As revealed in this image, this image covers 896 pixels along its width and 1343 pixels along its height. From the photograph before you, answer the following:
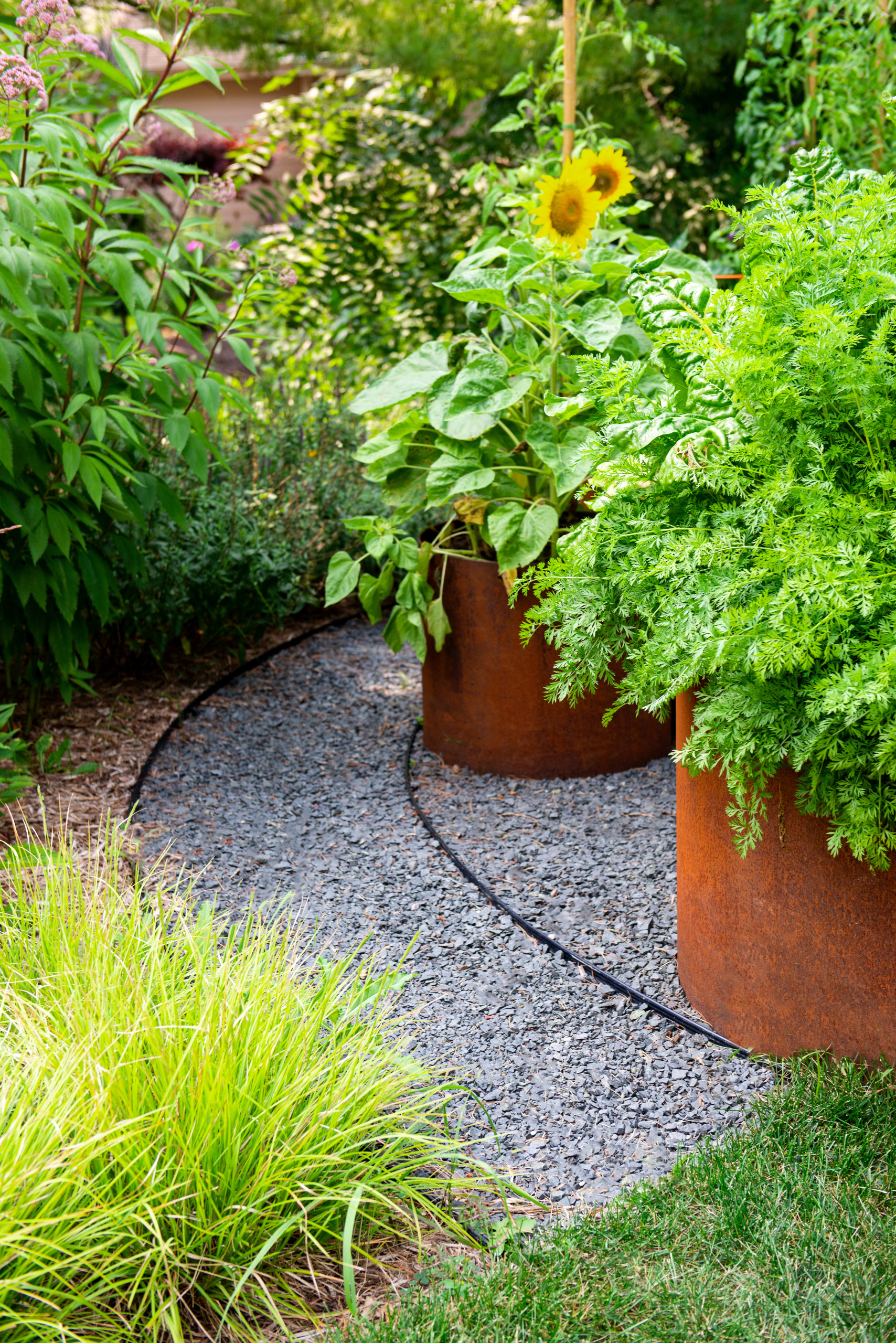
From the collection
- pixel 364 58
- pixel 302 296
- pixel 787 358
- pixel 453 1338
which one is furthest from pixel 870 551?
pixel 364 58

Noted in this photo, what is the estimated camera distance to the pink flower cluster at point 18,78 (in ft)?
6.94

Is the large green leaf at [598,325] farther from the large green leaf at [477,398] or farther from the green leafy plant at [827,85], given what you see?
the green leafy plant at [827,85]

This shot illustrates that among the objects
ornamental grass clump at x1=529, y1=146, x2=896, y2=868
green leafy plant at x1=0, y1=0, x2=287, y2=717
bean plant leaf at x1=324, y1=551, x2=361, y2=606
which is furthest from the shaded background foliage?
ornamental grass clump at x1=529, y1=146, x2=896, y2=868

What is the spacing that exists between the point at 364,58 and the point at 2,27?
357 centimetres

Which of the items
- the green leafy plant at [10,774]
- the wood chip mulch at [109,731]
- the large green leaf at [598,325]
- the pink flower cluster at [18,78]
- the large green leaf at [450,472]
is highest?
the pink flower cluster at [18,78]

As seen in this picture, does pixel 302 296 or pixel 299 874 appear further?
pixel 302 296

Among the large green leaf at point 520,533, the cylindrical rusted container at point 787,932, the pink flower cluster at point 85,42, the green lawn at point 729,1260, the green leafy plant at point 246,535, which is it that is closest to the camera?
the green lawn at point 729,1260

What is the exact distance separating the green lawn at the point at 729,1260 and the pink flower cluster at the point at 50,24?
2.34 metres

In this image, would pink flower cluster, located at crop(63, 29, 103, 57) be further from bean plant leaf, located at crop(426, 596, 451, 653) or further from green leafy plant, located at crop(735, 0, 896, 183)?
green leafy plant, located at crop(735, 0, 896, 183)

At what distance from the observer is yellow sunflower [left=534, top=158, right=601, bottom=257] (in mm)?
2799

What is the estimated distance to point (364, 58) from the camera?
5.56 metres

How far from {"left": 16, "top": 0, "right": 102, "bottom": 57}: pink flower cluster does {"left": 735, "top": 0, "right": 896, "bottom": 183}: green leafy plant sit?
239 cm

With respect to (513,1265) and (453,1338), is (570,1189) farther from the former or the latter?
(453,1338)

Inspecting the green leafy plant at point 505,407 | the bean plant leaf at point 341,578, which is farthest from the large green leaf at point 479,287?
the bean plant leaf at point 341,578
